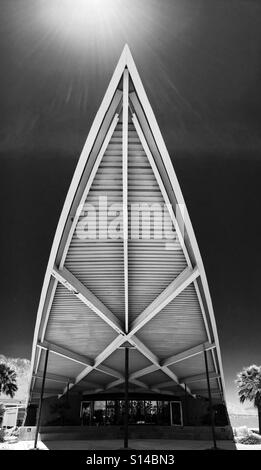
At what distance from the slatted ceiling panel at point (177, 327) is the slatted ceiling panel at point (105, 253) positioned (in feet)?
6.57

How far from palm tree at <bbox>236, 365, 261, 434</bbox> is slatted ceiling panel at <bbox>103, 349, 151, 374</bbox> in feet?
38.5

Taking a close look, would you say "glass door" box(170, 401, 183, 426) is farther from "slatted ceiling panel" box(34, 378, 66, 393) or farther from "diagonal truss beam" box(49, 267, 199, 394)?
"diagonal truss beam" box(49, 267, 199, 394)

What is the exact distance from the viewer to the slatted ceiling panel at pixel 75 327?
569 inches

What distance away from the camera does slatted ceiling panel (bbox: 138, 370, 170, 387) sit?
25323 mm

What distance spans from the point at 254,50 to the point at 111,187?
16.9 feet

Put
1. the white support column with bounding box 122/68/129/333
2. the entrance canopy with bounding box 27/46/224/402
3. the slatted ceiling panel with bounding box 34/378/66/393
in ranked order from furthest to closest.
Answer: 1. the slatted ceiling panel with bounding box 34/378/66/393
2. the entrance canopy with bounding box 27/46/224/402
3. the white support column with bounding box 122/68/129/333

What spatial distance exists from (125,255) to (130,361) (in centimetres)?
1321

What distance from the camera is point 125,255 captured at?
11477mm

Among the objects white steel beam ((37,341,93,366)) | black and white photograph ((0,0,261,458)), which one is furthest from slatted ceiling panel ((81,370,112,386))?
black and white photograph ((0,0,261,458))

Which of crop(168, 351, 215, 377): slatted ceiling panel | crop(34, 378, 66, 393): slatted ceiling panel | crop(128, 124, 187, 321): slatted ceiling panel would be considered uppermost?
crop(128, 124, 187, 321): slatted ceiling panel

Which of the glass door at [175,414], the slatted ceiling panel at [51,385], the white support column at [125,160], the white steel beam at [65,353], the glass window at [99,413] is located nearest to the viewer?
the white support column at [125,160]

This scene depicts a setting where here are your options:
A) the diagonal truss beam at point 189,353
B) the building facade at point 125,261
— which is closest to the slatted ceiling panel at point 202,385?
the building facade at point 125,261

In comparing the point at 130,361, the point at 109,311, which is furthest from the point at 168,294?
the point at 130,361

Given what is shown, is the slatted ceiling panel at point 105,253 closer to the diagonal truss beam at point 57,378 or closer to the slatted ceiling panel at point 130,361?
the slatted ceiling panel at point 130,361
